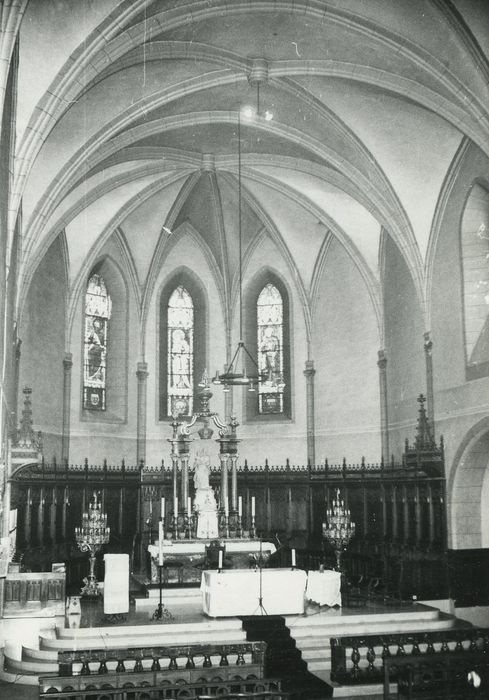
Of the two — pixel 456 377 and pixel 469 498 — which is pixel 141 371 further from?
pixel 469 498

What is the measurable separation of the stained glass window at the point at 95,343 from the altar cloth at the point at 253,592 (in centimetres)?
1159

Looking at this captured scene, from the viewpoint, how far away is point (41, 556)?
2077 cm

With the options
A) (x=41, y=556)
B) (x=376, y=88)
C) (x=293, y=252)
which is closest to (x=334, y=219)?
(x=293, y=252)

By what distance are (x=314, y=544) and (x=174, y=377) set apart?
7.42 m

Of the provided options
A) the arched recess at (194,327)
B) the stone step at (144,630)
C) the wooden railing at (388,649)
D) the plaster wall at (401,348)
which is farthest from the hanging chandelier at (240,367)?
the wooden railing at (388,649)

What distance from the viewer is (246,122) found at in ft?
70.1

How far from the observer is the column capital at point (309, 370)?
2631 centimetres

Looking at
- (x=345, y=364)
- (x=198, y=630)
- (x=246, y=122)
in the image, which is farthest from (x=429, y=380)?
(x=198, y=630)

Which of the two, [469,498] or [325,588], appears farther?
[469,498]

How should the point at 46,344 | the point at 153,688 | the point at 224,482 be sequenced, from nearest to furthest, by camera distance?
the point at 153,688 < the point at 224,482 < the point at 46,344

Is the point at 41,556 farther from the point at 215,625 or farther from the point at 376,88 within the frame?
the point at 376,88

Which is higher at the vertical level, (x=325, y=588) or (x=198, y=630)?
(x=325, y=588)

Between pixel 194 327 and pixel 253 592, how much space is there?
45.4ft

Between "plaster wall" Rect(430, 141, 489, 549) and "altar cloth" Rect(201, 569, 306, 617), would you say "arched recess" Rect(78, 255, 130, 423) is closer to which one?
"plaster wall" Rect(430, 141, 489, 549)
